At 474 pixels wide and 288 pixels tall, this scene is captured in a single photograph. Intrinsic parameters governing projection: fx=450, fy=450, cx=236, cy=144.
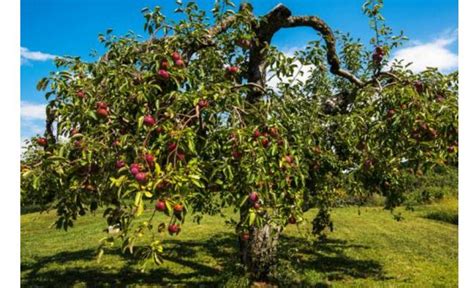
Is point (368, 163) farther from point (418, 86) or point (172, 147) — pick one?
point (172, 147)

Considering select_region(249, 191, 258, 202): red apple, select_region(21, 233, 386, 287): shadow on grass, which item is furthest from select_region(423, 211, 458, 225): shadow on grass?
select_region(249, 191, 258, 202): red apple

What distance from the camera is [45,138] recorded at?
5.11 meters

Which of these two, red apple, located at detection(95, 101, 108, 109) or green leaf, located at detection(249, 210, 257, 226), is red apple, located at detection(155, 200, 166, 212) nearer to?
green leaf, located at detection(249, 210, 257, 226)

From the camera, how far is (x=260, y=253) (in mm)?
7984

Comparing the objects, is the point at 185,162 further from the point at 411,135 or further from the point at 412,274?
the point at 412,274

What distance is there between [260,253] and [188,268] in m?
2.42

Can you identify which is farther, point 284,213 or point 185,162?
point 284,213

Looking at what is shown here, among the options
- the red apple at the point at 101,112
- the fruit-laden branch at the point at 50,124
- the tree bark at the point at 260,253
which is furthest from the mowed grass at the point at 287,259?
the red apple at the point at 101,112

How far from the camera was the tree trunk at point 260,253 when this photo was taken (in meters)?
7.93

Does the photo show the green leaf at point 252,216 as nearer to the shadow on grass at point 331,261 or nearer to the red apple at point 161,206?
the red apple at point 161,206

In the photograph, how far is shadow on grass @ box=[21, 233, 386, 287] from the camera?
8.75 metres

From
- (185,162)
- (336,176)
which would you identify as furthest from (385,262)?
(185,162)

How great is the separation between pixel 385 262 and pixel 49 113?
A: 8563 mm
